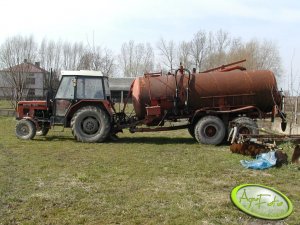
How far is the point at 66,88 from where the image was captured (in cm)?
1267

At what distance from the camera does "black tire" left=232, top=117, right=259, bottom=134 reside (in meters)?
11.7

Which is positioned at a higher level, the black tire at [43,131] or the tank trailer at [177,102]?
the tank trailer at [177,102]

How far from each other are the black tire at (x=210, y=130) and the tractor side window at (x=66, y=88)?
13.4 feet

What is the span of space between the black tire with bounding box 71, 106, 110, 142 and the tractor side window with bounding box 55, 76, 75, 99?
25.1 inches

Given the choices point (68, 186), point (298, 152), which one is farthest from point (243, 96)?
point (68, 186)

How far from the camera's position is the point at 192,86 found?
12.3 metres

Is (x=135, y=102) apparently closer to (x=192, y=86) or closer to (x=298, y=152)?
(x=192, y=86)

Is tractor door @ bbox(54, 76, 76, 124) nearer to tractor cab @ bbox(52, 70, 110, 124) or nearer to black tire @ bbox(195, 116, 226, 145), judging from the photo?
tractor cab @ bbox(52, 70, 110, 124)

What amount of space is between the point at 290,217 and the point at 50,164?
5146mm

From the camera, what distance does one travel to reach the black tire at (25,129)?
12.9 metres

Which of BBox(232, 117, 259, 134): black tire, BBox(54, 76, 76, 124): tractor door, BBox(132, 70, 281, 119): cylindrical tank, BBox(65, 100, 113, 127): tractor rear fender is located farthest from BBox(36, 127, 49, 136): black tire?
BBox(232, 117, 259, 134): black tire

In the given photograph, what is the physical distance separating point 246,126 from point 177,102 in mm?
2188

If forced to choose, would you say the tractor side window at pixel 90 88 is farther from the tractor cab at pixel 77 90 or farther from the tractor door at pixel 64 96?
the tractor door at pixel 64 96

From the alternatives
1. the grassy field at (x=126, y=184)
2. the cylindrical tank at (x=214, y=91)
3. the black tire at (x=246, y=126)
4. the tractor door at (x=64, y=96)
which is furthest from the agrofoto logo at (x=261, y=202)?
the tractor door at (x=64, y=96)
